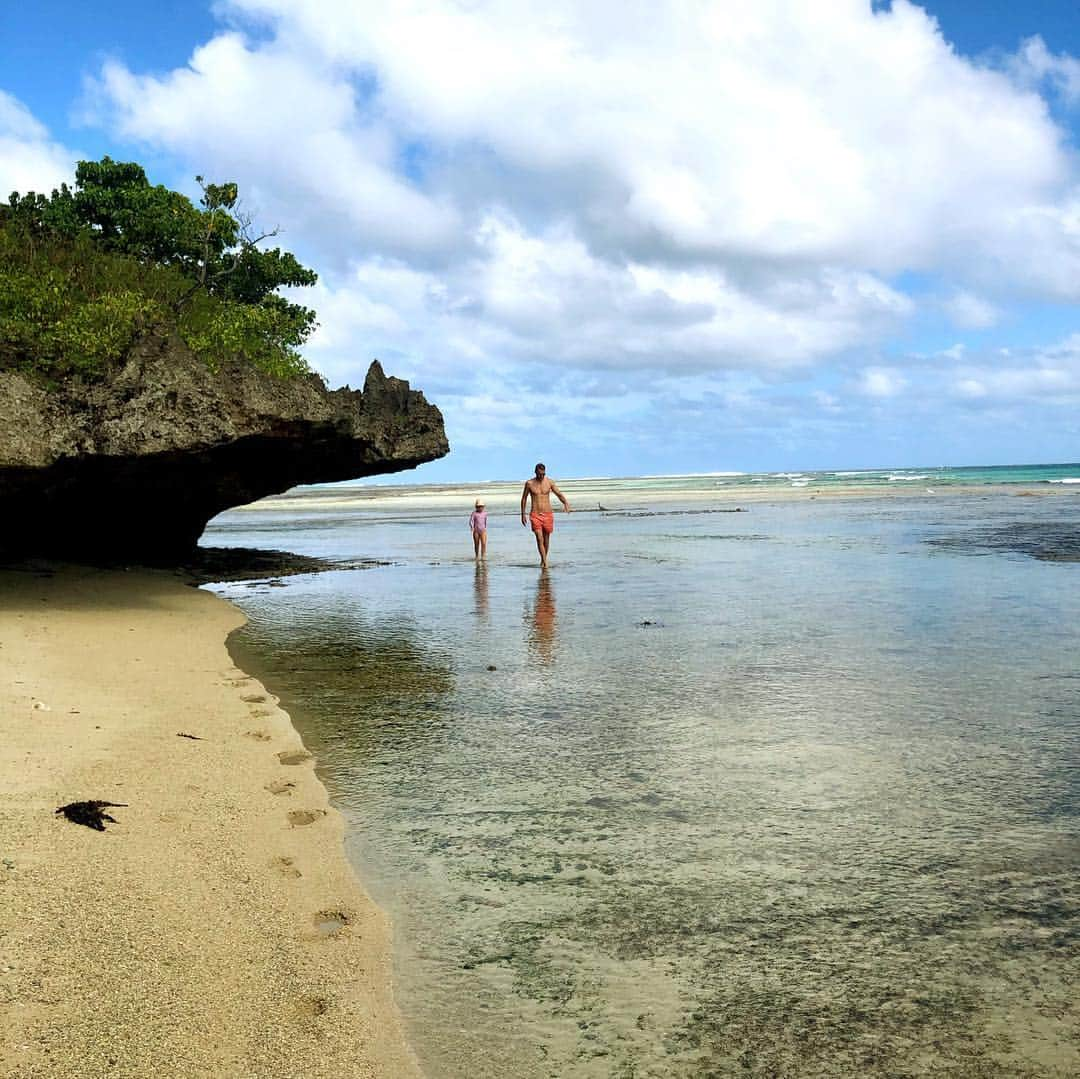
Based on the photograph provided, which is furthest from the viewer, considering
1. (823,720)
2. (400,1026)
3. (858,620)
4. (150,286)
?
(150,286)

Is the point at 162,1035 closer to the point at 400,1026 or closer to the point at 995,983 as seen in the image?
the point at 400,1026

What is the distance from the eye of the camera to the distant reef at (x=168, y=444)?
11.7 m

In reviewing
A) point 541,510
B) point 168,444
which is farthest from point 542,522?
point 168,444

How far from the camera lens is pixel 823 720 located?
22.2 feet

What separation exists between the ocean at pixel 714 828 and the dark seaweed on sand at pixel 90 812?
1.21m

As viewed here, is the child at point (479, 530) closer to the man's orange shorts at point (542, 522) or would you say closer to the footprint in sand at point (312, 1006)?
the man's orange shorts at point (542, 522)

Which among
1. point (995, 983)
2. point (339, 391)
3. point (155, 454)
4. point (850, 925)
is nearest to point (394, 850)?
point (850, 925)

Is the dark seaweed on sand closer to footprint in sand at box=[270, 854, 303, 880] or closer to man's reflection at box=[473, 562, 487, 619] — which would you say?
footprint in sand at box=[270, 854, 303, 880]

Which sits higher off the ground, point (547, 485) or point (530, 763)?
point (547, 485)

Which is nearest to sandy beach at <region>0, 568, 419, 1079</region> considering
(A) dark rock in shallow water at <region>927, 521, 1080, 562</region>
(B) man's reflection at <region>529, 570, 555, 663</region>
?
(B) man's reflection at <region>529, 570, 555, 663</region>

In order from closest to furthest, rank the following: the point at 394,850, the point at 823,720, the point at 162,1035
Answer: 1. the point at 162,1035
2. the point at 394,850
3. the point at 823,720

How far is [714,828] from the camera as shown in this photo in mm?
4699

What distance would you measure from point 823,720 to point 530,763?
2310 millimetres

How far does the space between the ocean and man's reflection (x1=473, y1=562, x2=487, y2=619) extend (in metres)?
0.66
